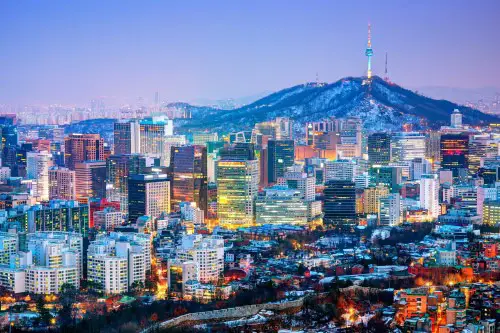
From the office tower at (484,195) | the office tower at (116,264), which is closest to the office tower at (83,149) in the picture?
the office tower at (484,195)

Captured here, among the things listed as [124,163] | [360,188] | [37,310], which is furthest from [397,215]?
[37,310]

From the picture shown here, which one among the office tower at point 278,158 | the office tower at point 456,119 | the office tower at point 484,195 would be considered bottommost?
the office tower at point 484,195

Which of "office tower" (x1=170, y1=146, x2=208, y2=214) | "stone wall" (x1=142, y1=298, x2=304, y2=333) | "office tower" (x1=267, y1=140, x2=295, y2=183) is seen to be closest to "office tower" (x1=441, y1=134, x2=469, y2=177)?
"office tower" (x1=267, y1=140, x2=295, y2=183)

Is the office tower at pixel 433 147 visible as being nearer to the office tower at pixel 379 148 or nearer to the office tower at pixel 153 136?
the office tower at pixel 379 148

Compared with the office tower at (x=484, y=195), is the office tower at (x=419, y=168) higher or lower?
higher

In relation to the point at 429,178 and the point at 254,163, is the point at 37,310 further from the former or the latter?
the point at 429,178
